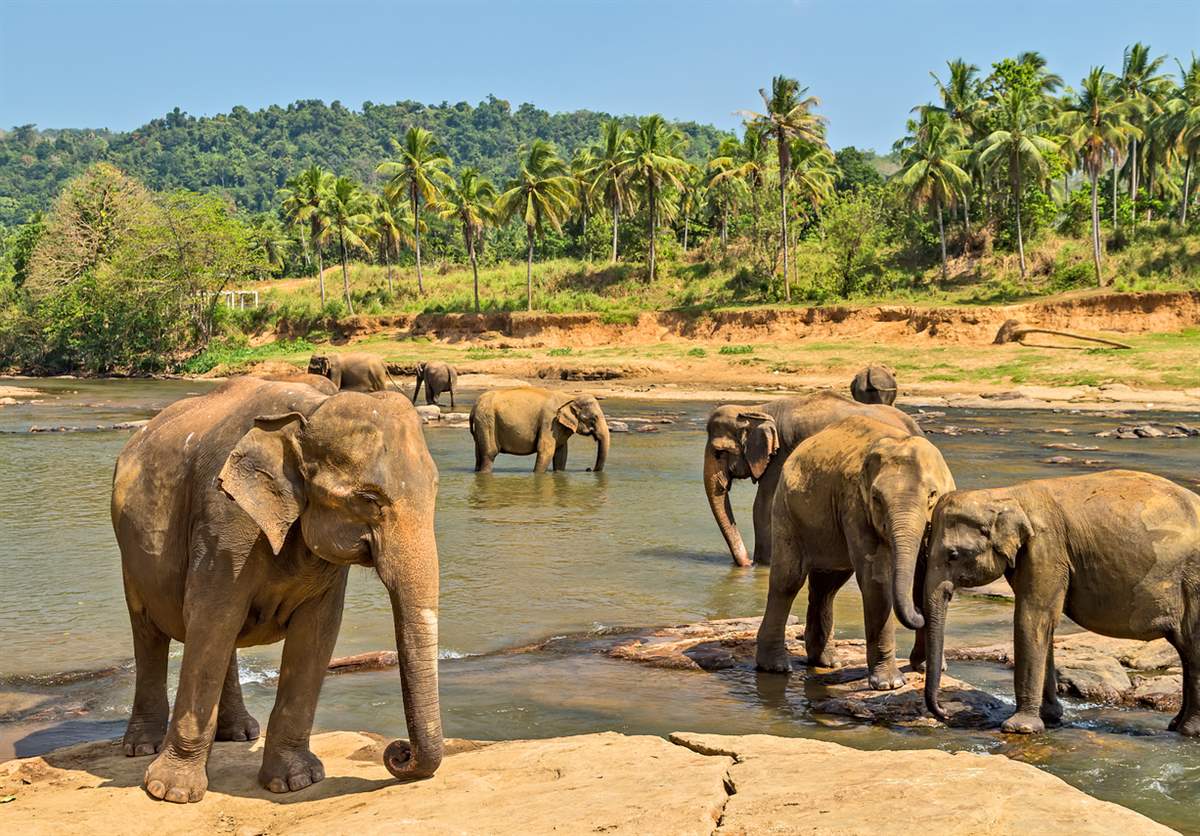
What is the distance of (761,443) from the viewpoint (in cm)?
1378

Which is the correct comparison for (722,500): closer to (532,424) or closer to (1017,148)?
(532,424)

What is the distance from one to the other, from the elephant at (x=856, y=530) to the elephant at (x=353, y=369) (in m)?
24.2

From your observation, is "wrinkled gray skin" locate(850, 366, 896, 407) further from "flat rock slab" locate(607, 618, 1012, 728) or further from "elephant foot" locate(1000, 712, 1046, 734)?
"elephant foot" locate(1000, 712, 1046, 734)

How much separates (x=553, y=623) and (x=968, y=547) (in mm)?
4784

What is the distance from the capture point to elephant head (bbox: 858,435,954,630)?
340 inches

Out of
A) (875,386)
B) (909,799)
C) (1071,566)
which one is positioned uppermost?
(875,386)

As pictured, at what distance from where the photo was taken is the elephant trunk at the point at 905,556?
8.30 metres

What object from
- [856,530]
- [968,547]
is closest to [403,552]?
[968,547]

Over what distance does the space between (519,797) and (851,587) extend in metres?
8.52

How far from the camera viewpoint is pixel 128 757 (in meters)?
6.95

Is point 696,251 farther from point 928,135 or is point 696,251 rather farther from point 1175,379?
point 1175,379

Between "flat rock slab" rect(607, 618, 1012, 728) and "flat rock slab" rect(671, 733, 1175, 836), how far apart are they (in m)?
2.39

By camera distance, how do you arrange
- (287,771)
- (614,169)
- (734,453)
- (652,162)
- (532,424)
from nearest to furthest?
(287,771)
(734,453)
(532,424)
(652,162)
(614,169)

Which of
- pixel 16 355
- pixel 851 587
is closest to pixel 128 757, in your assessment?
pixel 851 587
